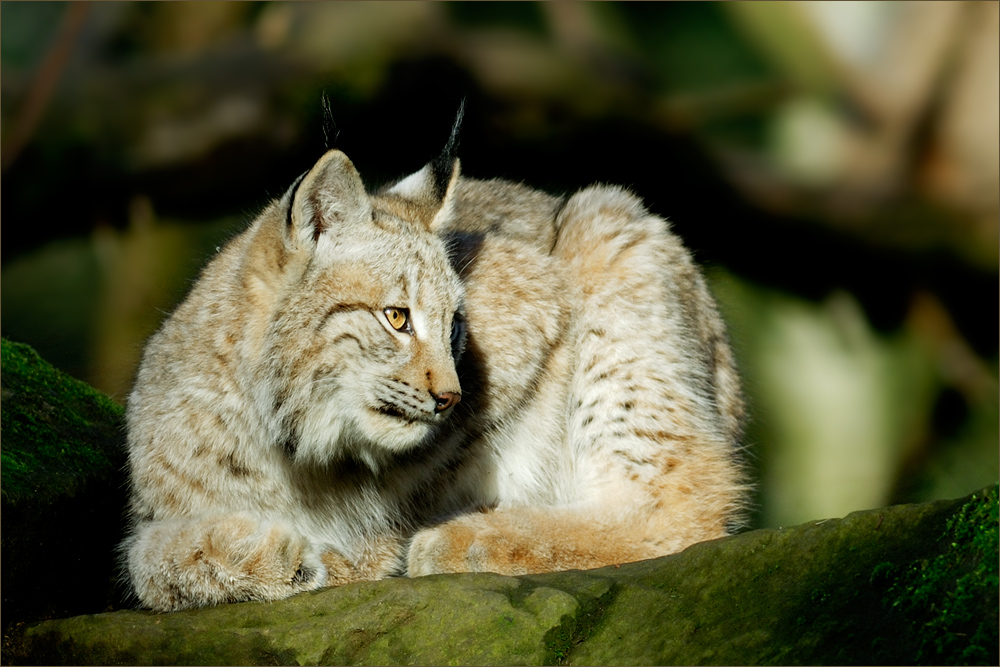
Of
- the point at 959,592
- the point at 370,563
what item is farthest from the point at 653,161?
the point at 959,592

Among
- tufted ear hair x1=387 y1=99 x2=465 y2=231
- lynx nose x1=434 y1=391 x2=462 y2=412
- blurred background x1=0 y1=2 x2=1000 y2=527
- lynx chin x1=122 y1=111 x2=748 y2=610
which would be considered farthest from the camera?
blurred background x1=0 y1=2 x2=1000 y2=527

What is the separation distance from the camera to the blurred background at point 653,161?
553 cm

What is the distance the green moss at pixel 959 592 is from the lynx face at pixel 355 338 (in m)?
1.42

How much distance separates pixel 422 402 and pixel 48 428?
175 cm

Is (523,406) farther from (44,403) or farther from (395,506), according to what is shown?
(44,403)

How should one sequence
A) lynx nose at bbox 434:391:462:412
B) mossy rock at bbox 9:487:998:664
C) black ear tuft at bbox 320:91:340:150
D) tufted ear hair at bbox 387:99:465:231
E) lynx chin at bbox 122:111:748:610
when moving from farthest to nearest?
tufted ear hair at bbox 387:99:465:231 → black ear tuft at bbox 320:91:340:150 → lynx chin at bbox 122:111:748:610 → lynx nose at bbox 434:391:462:412 → mossy rock at bbox 9:487:998:664

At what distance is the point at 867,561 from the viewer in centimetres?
255

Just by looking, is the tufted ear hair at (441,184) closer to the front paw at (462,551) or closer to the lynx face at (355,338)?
the lynx face at (355,338)

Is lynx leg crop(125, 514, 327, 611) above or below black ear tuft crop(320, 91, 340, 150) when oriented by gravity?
below

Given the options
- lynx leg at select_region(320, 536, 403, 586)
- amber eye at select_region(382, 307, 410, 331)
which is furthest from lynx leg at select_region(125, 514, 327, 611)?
amber eye at select_region(382, 307, 410, 331)

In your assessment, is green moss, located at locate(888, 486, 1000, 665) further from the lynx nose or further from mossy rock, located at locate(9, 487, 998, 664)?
the lynx nose

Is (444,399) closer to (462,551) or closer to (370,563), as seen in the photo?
(462,551)

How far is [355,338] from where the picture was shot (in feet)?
10.5

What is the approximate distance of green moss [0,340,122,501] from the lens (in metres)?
3.51
